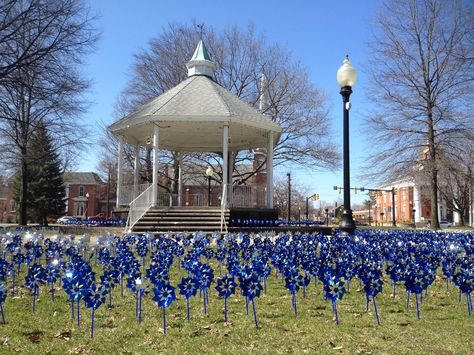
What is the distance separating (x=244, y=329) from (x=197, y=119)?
13.2m

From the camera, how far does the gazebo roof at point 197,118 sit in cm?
1695

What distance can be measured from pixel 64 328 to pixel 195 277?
1.50 metres

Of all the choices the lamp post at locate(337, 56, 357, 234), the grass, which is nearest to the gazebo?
the lamp post at locate(337, 56, 357, 234)

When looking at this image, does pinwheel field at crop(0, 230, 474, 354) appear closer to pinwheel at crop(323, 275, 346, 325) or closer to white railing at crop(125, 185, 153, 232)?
pinwheel at crop(323, 275, 346, 325)

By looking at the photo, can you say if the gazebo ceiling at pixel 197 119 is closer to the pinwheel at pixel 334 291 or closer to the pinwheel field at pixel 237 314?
the pinwheel field at pixel 237 314

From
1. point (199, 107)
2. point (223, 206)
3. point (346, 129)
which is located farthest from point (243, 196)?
point (346, 129)

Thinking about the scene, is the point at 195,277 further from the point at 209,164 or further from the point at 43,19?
the point at 209,164

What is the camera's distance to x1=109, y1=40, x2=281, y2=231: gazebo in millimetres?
16906

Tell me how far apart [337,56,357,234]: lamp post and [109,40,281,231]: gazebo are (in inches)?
223

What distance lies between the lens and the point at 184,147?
2380 centimetres

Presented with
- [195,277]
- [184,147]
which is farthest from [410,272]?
[184,147]

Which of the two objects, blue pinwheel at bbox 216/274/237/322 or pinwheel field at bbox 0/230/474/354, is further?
blue pinwheel at bbox 216/274/237/322

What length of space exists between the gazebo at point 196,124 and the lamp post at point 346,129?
5662mm

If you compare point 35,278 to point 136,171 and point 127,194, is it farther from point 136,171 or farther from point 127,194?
point 136,171
